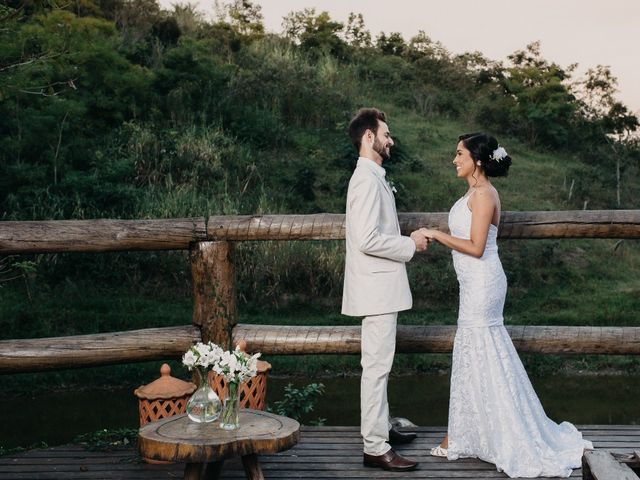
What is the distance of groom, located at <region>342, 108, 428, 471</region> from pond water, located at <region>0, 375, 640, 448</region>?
4.12 m

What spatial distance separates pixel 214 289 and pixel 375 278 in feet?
3.85

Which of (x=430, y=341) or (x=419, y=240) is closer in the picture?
(x=419, y=240)

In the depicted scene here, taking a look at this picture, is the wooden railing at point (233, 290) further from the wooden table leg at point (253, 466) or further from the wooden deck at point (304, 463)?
the wooden table leg at point (253, 466)

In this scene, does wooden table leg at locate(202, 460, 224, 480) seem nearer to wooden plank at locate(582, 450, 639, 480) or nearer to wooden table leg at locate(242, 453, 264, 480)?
wooden table leg at locate(242, 453, 264, 480)

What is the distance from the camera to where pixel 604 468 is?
9.86 ft

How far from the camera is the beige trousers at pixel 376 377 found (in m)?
4.80

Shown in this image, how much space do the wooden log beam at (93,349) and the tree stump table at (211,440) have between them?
106 cm

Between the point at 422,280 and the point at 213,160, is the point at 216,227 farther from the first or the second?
the point at 213,160

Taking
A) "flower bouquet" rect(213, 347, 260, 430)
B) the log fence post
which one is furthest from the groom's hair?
"flower bouquet" rect(213, 347, 260, 430)

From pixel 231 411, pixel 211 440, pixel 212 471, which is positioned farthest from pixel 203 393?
pixel 212 471

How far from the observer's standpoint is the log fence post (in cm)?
555

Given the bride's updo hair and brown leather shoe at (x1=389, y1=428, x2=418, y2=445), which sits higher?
the bride's updo hair

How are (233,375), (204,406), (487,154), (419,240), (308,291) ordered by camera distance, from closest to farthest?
(233,375) < (204,406) < (419,240) < (487,154) < (308,291)

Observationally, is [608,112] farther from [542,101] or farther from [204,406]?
[204,406]
